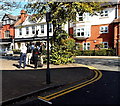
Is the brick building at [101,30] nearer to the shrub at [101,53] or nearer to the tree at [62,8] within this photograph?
the shrub at [101,53]

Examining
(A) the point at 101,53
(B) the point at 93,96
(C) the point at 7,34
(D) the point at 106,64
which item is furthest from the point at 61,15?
(C) the point at 7,34

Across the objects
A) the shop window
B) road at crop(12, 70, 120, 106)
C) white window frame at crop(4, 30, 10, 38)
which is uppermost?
white window frame at crop(4, 30, 10, 38)

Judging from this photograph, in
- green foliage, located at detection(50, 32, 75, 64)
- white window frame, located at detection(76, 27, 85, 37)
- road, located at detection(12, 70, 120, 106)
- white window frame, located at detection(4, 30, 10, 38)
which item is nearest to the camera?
road, located at detection(12, 70, 120, 106)

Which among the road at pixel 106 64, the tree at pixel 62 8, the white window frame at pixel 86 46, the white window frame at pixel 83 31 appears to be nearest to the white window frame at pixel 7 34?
the white window frame at pixel 83 31

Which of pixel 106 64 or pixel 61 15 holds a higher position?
pixel 61 15

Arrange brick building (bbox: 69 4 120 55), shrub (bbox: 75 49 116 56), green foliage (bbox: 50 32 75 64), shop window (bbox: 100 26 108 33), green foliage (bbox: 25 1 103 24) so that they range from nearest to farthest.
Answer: green foliage (bbox: 25 1 103 24) < green foliage (bbox: 50 32 75 64) < shrub (bbox: 75 49 116 56) < brick building (bbox: 69 4 120 55) < shop window (bbox: 100 26 108 33)

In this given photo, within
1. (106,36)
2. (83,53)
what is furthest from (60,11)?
(106,36)

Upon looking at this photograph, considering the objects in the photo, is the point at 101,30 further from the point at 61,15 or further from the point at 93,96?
the point at 93,96

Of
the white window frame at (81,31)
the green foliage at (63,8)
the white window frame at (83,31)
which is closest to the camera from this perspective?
the green foliage at (63,8)

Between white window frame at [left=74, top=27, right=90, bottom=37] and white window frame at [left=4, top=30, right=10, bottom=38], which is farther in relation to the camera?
white window frame at [left=4, top=30, right=10, bottom=38]

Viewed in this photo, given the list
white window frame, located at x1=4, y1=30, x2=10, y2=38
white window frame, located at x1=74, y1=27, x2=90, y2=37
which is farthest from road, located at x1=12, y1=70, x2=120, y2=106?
white window frame, located at x1=4, y1=30, x2=10, y2=38

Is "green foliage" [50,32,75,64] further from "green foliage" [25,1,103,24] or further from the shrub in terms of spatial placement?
the shrub

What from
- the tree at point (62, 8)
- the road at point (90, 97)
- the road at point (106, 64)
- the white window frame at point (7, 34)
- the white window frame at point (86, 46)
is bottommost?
the road at point (90, 97)

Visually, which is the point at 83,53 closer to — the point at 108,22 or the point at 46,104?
the point at 108,22
